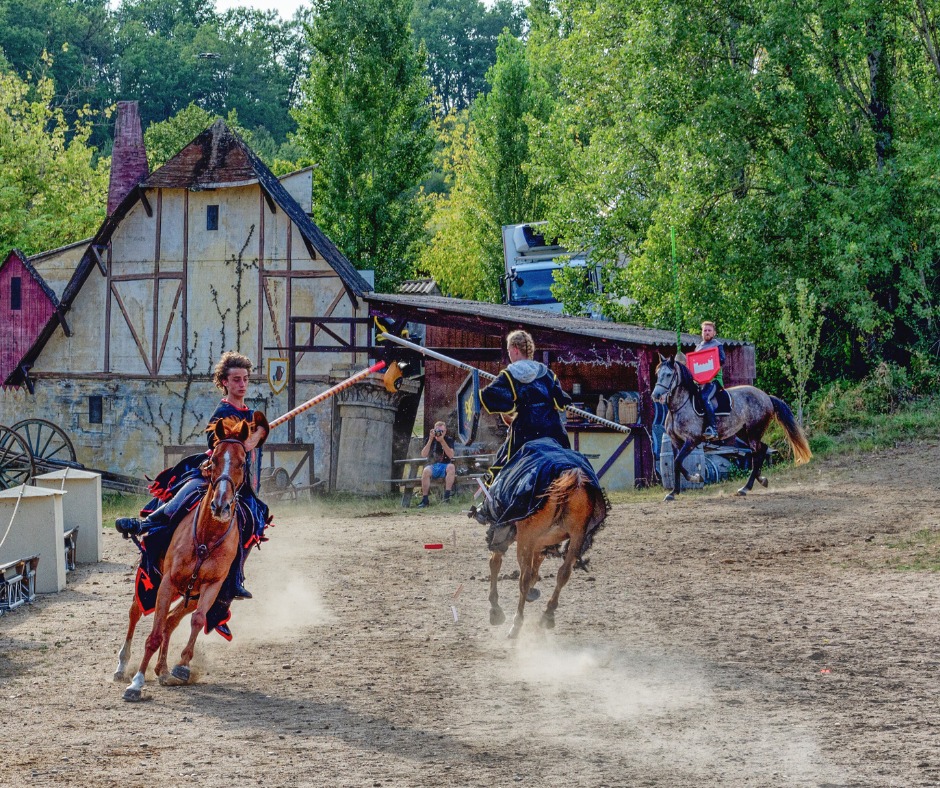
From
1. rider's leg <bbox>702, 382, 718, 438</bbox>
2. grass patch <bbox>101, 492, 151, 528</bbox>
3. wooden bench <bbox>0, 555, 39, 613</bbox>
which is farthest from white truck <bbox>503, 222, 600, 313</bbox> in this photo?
wooden bench <bbox>0, 555, 39, 613</bbox>

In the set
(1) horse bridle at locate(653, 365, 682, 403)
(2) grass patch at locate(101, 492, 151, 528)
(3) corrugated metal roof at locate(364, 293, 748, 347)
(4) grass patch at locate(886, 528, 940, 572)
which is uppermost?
(3) corrugated metal roof at locate(364, 293, 748, 347)

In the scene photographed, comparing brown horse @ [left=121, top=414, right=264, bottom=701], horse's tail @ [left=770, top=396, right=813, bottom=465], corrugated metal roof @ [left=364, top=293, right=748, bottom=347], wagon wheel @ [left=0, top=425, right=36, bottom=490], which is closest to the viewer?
brown horse @ [left=121, top=414, right=264, bottom=701]

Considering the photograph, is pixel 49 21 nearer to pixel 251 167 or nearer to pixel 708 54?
pixel 251 167

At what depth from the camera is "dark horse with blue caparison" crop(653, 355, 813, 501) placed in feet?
61.5

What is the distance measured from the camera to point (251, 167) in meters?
28.5

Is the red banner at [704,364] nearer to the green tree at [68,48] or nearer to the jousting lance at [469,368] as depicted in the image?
the jousting lance at [469,368]

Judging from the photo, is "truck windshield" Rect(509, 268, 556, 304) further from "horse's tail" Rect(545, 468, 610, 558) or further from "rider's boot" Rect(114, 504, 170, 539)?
"rider's boot" Rect(114, 504, 170, 539)

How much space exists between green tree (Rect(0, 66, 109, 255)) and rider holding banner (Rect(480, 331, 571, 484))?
32345 mm

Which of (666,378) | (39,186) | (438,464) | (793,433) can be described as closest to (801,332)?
(793,433)

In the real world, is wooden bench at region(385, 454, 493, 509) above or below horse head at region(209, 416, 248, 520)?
below

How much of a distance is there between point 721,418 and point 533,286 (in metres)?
16.6

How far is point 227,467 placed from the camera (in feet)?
27.9

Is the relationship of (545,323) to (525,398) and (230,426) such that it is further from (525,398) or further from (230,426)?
(230,426)

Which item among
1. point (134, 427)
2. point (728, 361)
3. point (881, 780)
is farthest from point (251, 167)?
point (881, 780)
